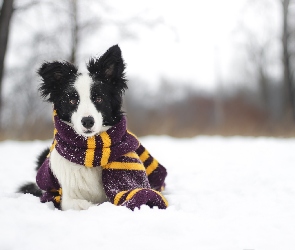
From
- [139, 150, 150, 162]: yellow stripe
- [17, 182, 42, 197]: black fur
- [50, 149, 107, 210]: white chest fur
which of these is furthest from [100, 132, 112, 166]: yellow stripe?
[17, 182, 42, 197]: black fur

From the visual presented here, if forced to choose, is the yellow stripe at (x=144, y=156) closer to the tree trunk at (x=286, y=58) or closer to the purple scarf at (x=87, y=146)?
the purple scarf at (x=87, y=146)

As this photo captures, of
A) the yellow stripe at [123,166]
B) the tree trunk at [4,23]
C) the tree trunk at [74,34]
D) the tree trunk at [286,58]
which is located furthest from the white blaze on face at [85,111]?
the tree trunk at [286,58]

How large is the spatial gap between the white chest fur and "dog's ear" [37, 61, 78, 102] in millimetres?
605

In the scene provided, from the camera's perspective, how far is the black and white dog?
2893 mm

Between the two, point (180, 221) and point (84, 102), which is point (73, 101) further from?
point (180, 221)

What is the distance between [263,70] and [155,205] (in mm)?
27682

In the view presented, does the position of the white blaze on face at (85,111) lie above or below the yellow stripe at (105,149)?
above

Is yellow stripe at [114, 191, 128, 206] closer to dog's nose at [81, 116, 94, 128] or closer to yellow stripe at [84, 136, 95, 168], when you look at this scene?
yellow stripe at [84, 136, 95, 168]

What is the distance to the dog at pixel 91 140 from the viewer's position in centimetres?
289

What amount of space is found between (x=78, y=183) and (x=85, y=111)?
637 millimetres

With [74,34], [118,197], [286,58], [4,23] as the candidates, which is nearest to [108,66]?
[118,197]

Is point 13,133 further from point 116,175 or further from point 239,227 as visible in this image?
point 239,227

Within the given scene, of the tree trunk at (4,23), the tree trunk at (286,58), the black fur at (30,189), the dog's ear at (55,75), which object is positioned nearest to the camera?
the dog's ear at (55,75)

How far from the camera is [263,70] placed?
28422 millimetres
